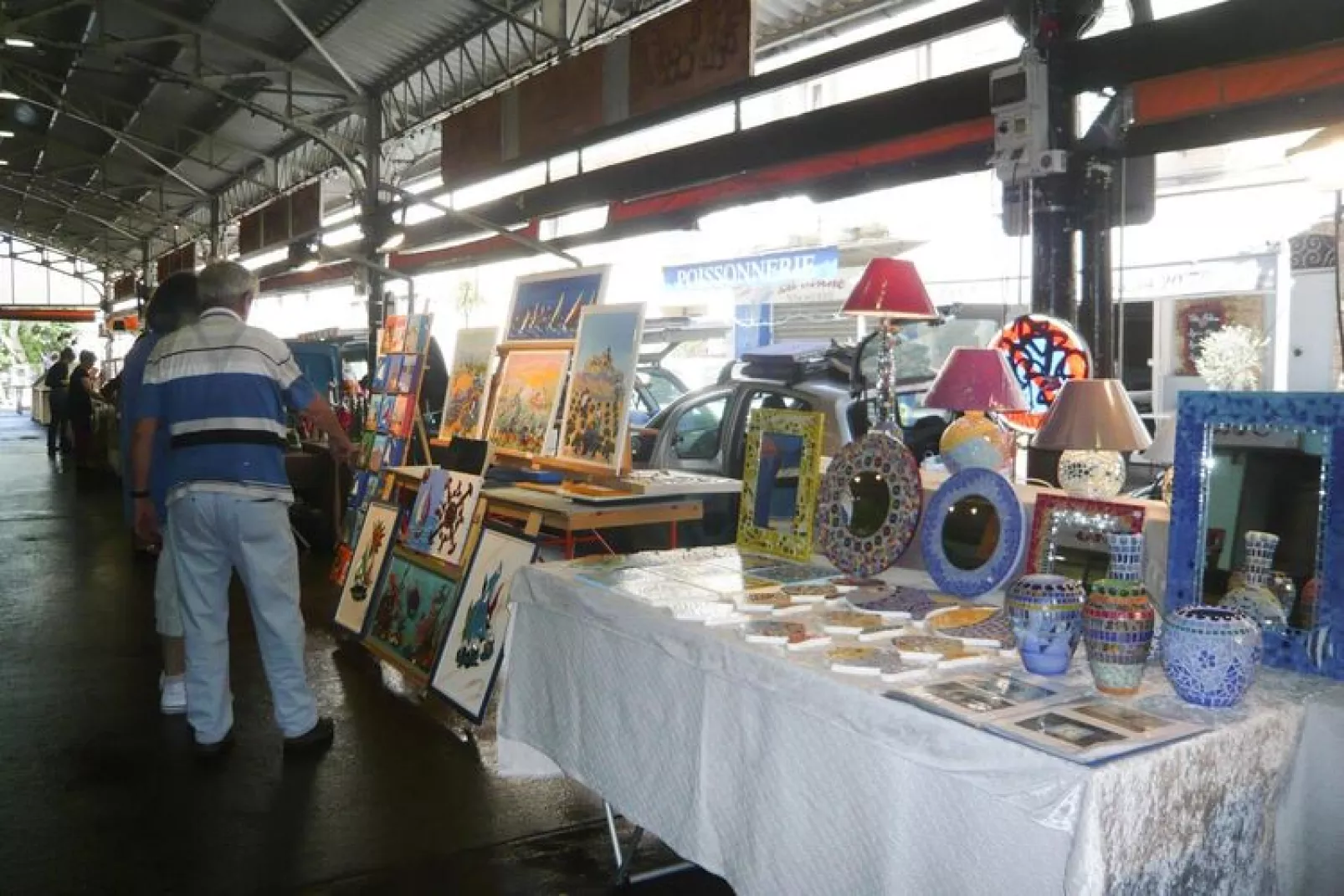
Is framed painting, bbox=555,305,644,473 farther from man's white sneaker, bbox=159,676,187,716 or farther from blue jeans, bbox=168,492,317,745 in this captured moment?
man's white sneaker, bbox=159,676,187,716

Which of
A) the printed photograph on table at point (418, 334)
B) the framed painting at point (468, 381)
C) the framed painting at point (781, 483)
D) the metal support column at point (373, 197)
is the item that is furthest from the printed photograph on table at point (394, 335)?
the metal support column at point (373, 197)

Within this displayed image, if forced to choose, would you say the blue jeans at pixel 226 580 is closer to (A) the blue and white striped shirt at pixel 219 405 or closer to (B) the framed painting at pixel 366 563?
(A) the blue and white striped shirt at pixel 219 405

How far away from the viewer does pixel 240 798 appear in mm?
3293

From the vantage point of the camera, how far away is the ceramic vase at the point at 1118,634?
1636 millimetres

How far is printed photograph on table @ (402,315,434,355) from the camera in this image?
5.53 meters

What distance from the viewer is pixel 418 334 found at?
5.61 metres

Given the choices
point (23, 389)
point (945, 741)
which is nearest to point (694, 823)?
point (945, 741)

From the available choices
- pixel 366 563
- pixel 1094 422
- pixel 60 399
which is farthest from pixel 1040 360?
pixel 60 399

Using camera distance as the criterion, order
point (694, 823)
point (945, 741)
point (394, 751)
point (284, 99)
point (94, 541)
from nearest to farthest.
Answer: point (945, 741) < point (694, 823) < point (394, 751) < point (94, 541) < point (284, 99)

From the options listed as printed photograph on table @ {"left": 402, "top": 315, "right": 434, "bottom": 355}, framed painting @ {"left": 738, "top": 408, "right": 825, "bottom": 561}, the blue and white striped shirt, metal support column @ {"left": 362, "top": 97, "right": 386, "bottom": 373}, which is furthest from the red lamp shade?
metal support column @ {"left": 362, "top": 97, "right": 386, "bottom": 373}

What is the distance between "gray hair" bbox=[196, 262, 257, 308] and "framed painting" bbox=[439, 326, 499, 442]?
143cm

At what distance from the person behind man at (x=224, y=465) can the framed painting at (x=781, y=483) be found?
147 cm

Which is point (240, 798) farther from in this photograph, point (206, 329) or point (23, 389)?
point (23, 389)

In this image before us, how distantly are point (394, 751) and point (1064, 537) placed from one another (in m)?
2.53
